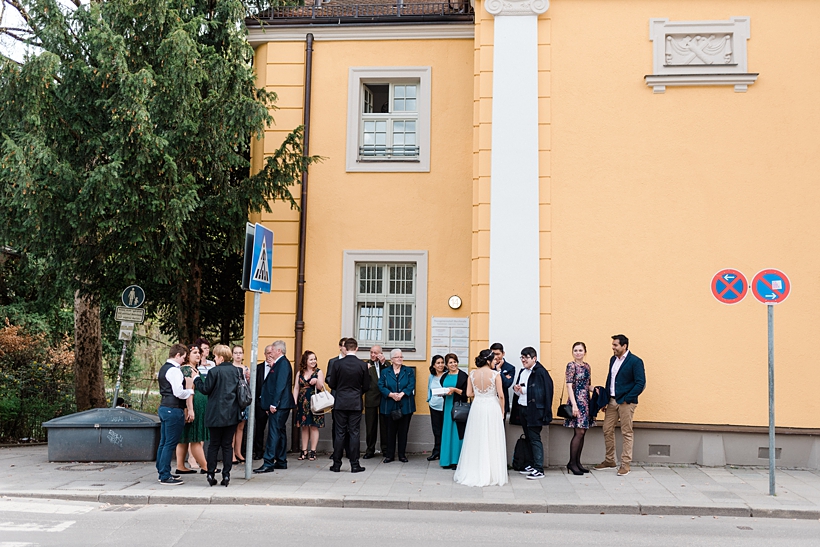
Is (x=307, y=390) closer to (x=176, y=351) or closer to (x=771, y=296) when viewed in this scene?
(x=176, y=351)

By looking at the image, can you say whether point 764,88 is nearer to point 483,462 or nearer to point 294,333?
point 483,462

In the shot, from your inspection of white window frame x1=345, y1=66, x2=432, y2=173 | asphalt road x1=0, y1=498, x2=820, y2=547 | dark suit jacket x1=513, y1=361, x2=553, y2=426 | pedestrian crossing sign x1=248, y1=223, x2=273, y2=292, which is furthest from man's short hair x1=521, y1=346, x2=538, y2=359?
white window frame x1=345, y1=66, x2=432, y2=173

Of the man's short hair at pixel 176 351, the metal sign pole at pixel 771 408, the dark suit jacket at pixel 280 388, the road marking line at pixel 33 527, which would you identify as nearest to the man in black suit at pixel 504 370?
the dark suit jacket at pixel 280 388

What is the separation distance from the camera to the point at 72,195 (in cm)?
1123

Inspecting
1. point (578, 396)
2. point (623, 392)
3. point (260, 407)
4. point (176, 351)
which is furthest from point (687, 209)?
point (176, 351)

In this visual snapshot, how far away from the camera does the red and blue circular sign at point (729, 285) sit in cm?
1046

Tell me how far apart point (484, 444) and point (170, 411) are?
12.9ft

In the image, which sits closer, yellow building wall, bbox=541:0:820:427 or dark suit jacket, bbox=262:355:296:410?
dark suit jacket, bbox=262:355:296:410

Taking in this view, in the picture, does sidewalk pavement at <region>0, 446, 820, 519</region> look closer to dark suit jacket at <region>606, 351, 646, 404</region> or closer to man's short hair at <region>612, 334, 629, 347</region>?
dark suit jacket at <region>606, 351, 646, 404</region>

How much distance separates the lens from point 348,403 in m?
10.8

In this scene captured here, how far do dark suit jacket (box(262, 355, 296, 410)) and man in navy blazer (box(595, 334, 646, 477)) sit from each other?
4466 mm

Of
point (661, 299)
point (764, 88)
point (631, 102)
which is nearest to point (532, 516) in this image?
point (661, 299)

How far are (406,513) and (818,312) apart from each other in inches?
271

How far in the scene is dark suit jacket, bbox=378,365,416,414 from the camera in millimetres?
12039
